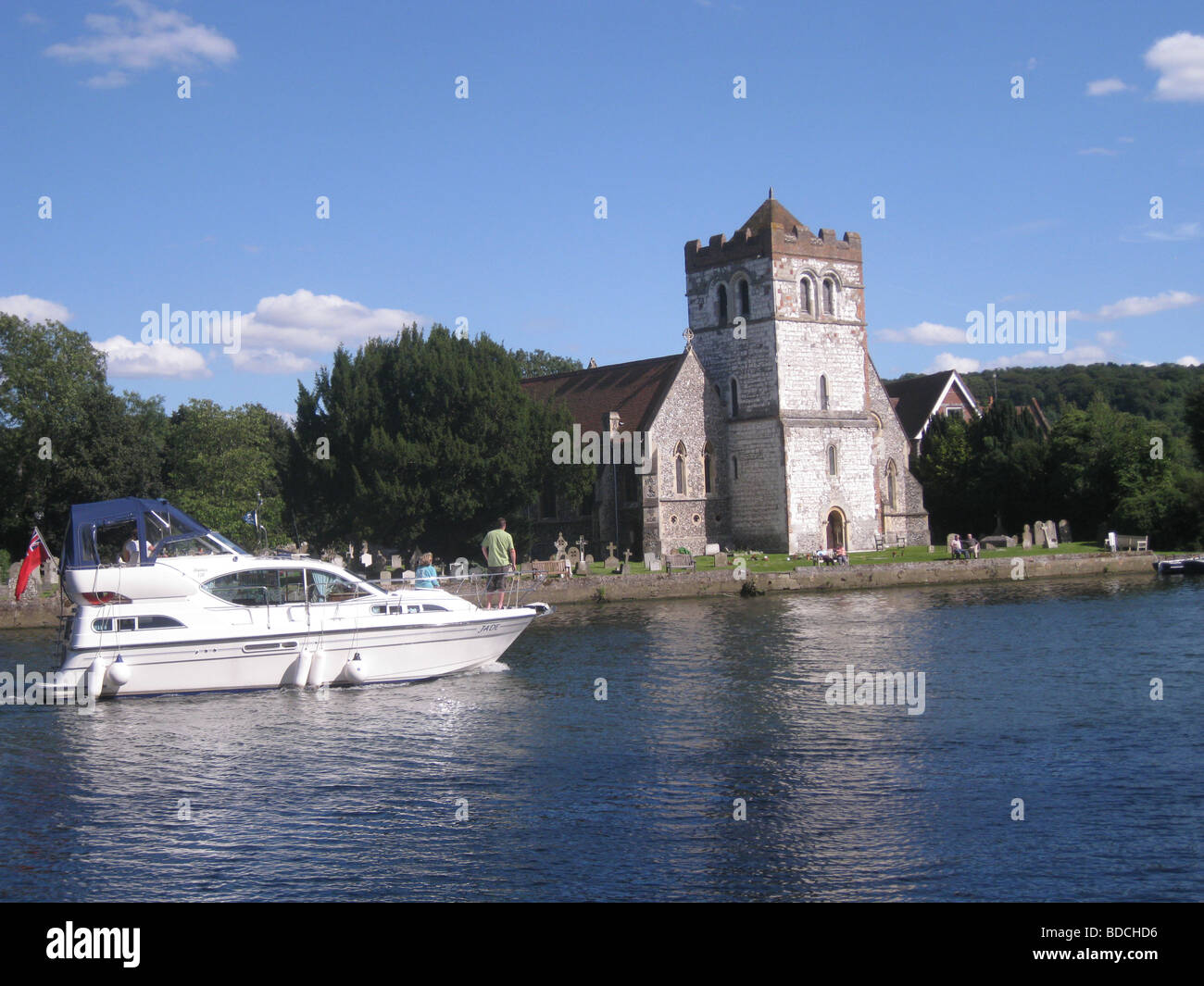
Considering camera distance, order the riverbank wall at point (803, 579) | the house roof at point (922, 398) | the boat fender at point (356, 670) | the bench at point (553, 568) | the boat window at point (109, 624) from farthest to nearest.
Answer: the house roof at point (922, 398)
the bench at point (553, 568)
the riverbank wall at point (803, 579)
the boat fender at point (356, 670)
the boat window at point (109, 624)

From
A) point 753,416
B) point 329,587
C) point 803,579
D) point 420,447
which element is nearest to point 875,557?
point 803,579

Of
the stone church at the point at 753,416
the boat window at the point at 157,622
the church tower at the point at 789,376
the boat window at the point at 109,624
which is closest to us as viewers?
the boat window at the point at 109,624

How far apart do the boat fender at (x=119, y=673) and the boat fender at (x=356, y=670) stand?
404 cm

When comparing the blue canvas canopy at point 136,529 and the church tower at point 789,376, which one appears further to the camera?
the church tower at point 789,376

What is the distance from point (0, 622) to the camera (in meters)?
39.5

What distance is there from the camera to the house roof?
255 feet

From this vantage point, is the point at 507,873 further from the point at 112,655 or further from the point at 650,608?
the point at 650,608

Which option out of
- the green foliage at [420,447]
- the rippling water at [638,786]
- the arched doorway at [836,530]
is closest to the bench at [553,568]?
the green foliage at [420,447]

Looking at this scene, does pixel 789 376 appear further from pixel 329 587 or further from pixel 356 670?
pixel 356 670

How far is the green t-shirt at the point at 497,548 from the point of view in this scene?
27141mm

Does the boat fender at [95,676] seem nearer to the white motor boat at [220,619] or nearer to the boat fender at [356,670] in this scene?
the white motor boat at [220,619]

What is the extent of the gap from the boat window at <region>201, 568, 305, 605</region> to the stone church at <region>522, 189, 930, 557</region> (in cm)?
3193
